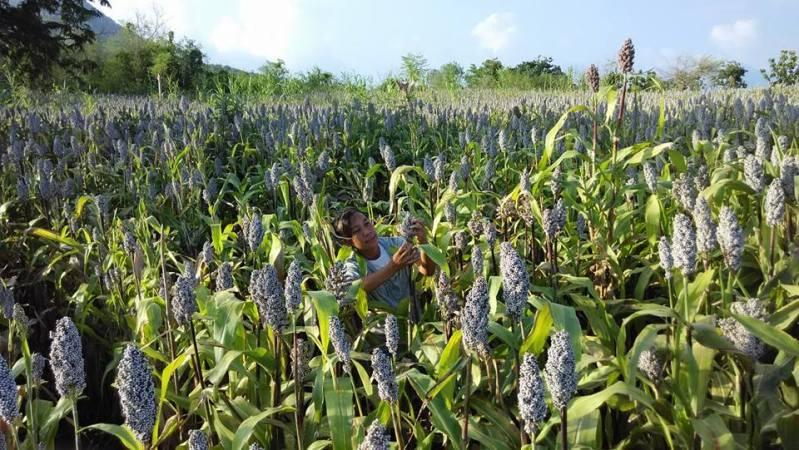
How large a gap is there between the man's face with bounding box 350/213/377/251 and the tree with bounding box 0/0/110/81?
2830cm

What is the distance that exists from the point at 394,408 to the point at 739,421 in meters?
1.03

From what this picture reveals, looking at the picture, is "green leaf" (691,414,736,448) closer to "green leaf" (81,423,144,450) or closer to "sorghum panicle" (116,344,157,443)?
"sorghum panicle" (116,344,157,443)

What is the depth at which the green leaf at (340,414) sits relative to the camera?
6.07ft

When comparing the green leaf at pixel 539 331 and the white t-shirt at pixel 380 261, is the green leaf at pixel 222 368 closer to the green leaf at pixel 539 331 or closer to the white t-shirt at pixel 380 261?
the green leaf at pixel 539 331

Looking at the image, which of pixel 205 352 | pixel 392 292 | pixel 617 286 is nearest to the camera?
pixel 205 352

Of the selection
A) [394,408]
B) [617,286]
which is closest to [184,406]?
[394,408]

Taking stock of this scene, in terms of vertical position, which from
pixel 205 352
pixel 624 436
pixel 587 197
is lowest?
pixel 624 436

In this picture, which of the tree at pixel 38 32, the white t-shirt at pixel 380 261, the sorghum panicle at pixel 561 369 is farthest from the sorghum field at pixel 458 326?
the tree at pixel 38 32

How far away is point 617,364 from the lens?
6.56 feet

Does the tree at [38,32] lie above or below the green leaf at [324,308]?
above

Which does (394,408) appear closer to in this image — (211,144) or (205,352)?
(205,352)

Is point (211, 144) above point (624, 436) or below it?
above

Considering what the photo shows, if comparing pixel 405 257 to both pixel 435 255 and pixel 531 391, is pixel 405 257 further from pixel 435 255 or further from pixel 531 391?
pixel 531 391

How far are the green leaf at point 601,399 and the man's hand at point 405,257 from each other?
1.27 meters
